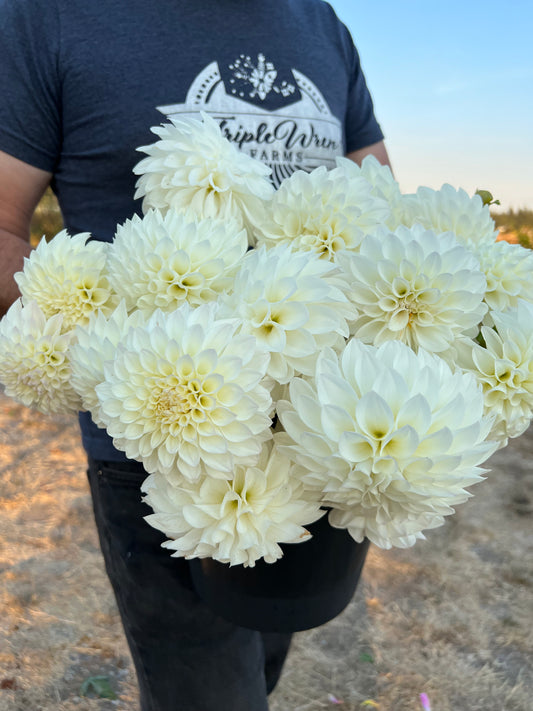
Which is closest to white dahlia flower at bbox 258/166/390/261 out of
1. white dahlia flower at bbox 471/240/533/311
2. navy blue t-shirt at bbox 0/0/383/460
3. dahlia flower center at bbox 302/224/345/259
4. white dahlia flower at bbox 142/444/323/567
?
dahlia flower center at bbox 302/224/345/259

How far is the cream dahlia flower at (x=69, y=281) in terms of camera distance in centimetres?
65

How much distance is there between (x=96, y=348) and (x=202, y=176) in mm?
222

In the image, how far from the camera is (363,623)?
87.0 inches

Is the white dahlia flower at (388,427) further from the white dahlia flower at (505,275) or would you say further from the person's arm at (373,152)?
the person's arm at (373,152)

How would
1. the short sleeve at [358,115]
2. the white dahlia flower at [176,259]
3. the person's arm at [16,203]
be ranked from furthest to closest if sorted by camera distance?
the short sleeve at [358,115]
the person's arm at [16,203]
the white dahlia flower at [176,259]

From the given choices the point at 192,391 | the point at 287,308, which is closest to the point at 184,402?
the point at 192,391

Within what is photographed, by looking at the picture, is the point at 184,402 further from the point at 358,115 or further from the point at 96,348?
the point at 358,115

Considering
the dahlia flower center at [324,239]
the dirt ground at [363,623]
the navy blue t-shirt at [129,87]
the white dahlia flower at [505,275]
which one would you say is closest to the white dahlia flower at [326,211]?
the dahlia flower center at [324,239]

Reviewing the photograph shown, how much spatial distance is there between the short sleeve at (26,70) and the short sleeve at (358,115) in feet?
2.51

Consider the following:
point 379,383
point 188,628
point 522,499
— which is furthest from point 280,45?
point 522,499

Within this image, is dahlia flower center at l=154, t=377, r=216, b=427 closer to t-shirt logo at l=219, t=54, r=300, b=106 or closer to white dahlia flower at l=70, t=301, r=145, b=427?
white dahlia flower at l=70, t=301, r=145, b=427

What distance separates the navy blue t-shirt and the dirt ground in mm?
1204

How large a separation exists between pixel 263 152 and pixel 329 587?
0.87 meters

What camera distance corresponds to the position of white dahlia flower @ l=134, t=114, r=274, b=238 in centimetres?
64
